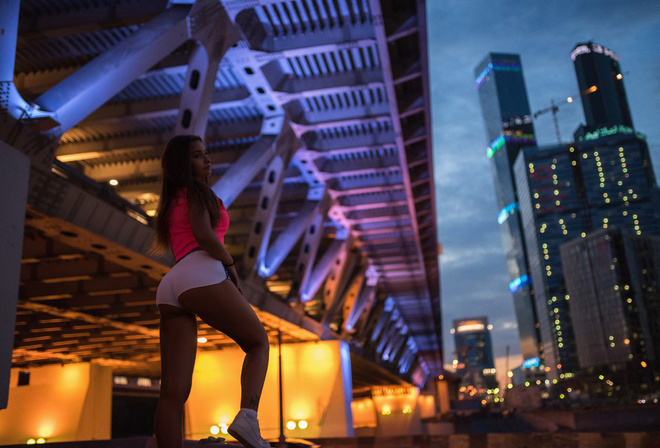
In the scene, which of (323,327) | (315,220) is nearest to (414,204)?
(315,220)

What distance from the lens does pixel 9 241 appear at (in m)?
7.08

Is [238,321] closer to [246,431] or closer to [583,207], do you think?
[246,431]

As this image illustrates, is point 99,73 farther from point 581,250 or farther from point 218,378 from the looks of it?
point 581,250

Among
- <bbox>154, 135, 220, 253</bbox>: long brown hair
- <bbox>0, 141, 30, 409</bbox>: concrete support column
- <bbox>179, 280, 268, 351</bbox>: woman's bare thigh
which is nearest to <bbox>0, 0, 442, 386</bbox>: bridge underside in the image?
<bbox>0, 141, 30, 409</bbox>: concrete support column

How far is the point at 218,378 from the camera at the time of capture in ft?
93.6

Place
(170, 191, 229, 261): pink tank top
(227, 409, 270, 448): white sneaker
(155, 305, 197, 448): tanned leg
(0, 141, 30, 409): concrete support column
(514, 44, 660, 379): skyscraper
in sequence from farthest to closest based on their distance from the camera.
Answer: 1. (514, 44, 660, 379): skyscraper
2. (0, 141, 30, 409): concrete support column
3. (170, 191, 229, 261): pink tank top
4. (155, 305, 197, 448): tanned leg
5. (227, 409, 270, 448): white sneaker

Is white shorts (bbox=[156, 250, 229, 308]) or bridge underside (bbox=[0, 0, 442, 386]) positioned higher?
bridge underside (bbox=[0, 0, 442, 386])

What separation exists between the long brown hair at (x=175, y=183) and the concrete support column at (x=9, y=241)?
4.47 metres

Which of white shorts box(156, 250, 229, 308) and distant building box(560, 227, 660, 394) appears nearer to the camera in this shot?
white shorts box(156, 250, 229, 308)

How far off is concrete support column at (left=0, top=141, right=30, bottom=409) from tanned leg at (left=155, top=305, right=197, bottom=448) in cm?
462

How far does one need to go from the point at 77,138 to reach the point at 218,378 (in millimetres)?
14095

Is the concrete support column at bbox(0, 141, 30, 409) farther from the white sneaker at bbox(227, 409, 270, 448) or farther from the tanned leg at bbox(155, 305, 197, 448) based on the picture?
the white sneaker at bbox(227, 409, 270, 448)

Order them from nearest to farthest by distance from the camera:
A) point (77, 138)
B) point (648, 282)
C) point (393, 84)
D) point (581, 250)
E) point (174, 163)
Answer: point (174, 163) → point (393, 84) → point (77, 138) → point (648, 282) → point (581, 250)

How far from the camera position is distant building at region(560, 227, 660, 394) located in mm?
133625
